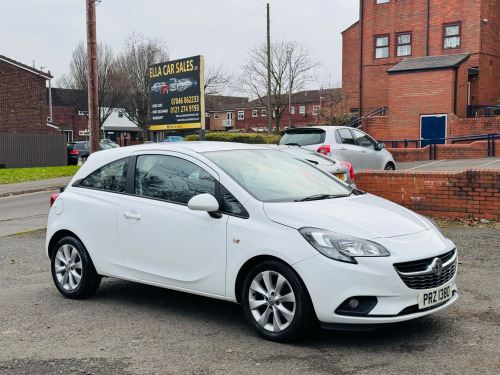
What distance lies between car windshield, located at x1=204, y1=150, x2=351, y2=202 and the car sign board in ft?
40.0

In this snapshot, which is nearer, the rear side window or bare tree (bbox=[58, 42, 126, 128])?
the rear side window

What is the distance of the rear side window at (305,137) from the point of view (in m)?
14.5

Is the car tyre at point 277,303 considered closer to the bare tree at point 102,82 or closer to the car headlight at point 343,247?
the car headlight at point 343,247

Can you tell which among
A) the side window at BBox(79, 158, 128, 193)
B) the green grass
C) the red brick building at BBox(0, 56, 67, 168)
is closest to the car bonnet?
the side window at BBox(79, 158, 128, 193)

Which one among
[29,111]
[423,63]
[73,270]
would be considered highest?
[423,63]

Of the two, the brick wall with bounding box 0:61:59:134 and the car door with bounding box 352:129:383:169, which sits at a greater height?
the brick wall with bounding box 0:61:59:134

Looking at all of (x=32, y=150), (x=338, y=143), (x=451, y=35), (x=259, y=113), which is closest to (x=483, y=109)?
(x=451, y=35)

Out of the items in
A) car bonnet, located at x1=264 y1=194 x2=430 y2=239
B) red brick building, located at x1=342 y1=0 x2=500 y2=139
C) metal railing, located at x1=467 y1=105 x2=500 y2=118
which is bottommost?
car bonnet, located at x1=264 y1=194 x2=430 y2=239

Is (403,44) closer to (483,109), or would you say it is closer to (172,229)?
(483,109)

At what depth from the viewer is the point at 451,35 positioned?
107 ft

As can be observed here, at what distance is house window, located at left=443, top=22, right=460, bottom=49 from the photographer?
32.5 m

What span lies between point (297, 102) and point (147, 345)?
7408cm

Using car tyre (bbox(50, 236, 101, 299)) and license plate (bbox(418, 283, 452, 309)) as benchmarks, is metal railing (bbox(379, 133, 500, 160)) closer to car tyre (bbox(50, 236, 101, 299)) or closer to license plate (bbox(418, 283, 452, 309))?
car tyre (bbox(50, 236, 101, 299))

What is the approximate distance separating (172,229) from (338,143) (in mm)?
9536
